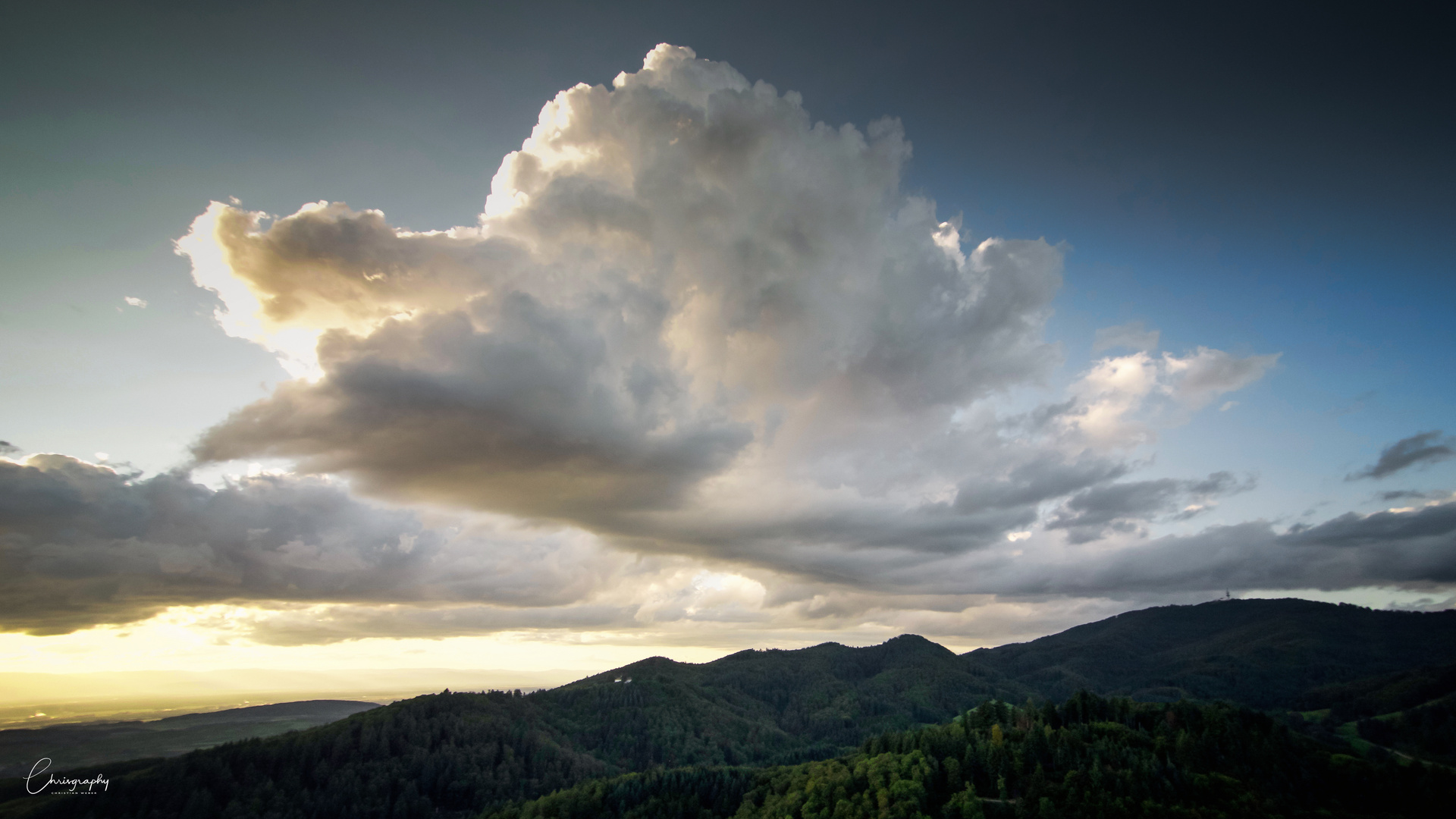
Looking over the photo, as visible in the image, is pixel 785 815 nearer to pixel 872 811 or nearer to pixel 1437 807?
pixel 872 811

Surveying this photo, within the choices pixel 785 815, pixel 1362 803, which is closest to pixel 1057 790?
pixel 785 815

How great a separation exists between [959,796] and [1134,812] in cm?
4409

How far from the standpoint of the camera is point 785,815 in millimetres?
197375

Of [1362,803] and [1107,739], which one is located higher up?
[1107,739]

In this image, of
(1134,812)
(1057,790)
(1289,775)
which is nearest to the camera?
(1134,812)

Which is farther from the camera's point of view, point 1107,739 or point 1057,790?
point 1107,739

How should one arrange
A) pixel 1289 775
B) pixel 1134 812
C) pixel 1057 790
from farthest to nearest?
pixel 1289 775 < pixel 1057 790 < pixel 1134 812

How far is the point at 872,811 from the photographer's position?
18425cm

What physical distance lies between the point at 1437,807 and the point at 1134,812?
105 metres

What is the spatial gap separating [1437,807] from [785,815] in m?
191

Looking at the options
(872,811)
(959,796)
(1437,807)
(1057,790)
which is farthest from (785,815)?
(1437,807)

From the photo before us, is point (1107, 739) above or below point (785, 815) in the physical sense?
above

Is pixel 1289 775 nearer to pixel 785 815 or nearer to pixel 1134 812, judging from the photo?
pixel 1134 812

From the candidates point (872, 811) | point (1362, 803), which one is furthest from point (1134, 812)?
point (1362, 803)
